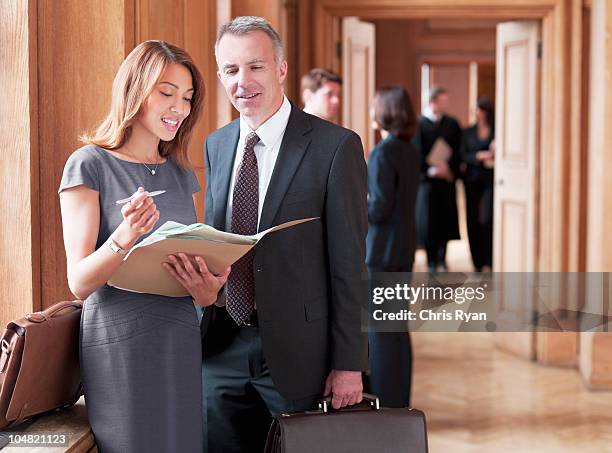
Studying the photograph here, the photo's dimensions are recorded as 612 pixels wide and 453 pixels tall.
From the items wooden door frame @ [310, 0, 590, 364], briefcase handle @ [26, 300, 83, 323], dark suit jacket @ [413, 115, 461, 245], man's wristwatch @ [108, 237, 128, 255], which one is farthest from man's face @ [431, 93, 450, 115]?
man's wristwatch @ [108, 237, 128, 255]

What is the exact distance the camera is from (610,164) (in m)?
6.50

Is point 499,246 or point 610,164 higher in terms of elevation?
point 610,164

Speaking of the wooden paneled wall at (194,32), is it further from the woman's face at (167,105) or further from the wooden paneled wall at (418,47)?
the wooden paneled wall at (418,47)

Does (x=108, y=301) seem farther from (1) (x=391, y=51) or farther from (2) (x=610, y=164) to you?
(1) (x=391, y=51)

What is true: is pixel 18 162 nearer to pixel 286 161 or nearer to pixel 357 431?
pixel 286 161

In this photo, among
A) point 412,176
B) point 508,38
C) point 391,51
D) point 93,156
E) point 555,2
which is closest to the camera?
point 93,156

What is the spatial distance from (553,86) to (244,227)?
15.9 feet

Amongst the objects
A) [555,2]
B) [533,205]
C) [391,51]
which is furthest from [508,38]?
[391,51]

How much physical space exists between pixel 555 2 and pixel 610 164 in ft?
4.23

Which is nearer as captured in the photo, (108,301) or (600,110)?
(108,301)

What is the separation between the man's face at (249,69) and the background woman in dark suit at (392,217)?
2.54 meters

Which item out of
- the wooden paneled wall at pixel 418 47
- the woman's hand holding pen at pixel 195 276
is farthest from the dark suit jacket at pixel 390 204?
the wooden paneled wall at pixel 418 47

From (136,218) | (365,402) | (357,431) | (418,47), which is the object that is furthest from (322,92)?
(418,47)

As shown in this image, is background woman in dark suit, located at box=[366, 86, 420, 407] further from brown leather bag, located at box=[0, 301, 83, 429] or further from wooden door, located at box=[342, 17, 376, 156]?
brown leather bag, located at box=[0, 301, 83, 429]
